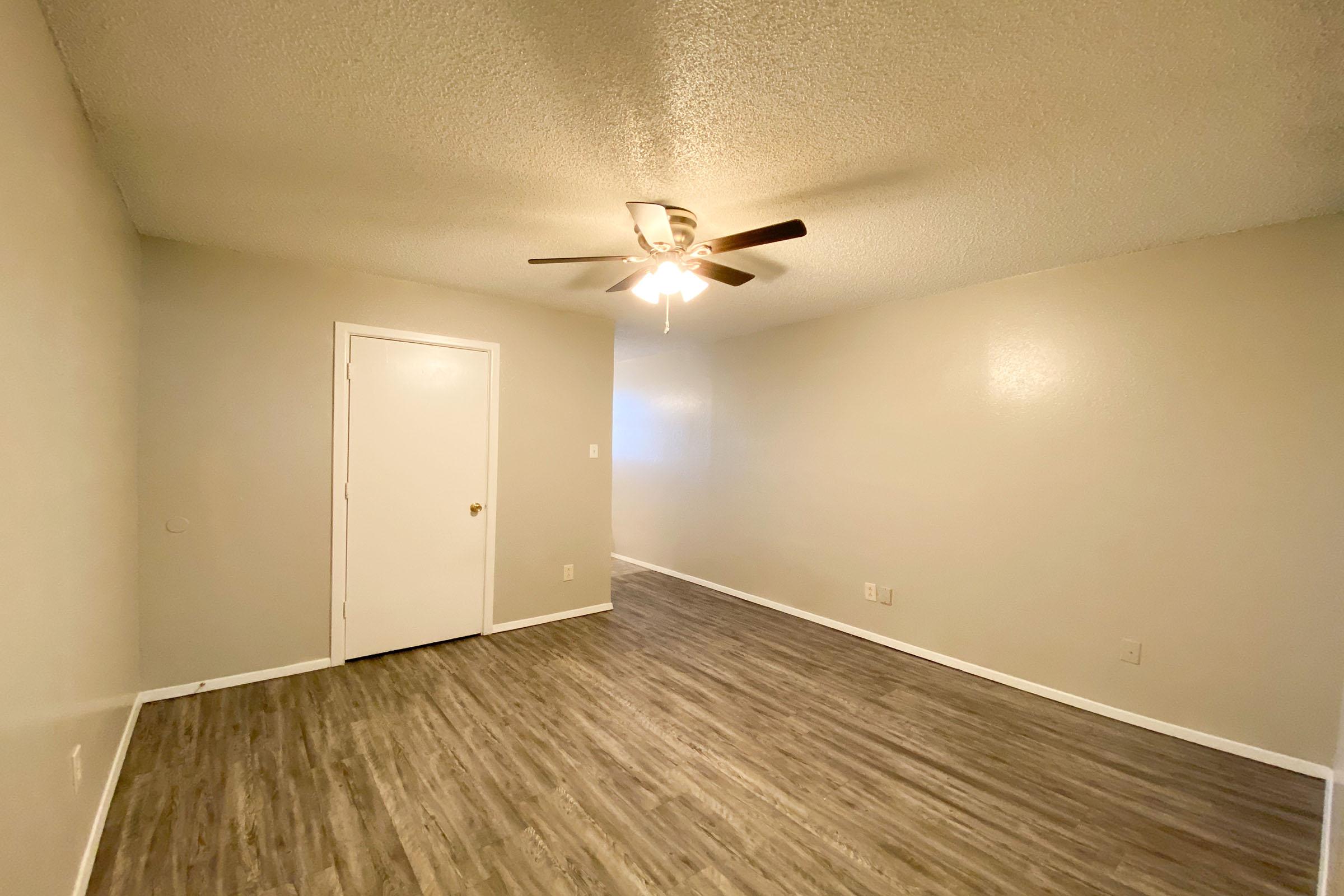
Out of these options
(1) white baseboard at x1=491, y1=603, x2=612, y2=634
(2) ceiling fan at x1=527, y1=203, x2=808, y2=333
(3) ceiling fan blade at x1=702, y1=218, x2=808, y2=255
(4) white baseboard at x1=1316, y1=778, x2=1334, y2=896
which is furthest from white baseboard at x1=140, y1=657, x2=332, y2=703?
(4) white baseboard at x1=1316, y1=778, x2=1334, y2=896

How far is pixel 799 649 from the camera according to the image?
354cm

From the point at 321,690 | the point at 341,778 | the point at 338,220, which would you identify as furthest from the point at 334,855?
the point at 338,220

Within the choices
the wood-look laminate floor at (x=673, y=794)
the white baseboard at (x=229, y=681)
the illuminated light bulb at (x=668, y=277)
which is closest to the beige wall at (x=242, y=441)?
the white baseboard at (x=229, y=681)

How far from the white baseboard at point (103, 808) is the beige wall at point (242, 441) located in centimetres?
43

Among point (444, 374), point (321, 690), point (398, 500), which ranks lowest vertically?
point (321, 690)

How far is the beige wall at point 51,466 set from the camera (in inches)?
43.9

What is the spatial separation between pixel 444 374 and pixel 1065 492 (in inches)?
149

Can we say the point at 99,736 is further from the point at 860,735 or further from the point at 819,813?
the point at 860,735

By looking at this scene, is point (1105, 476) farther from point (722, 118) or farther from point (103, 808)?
point (103, 808)

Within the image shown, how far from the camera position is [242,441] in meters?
2.85

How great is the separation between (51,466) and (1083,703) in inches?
169

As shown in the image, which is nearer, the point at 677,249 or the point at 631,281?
the point at 677,249

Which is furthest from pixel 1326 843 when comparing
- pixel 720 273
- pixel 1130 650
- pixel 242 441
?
pixel 242 441

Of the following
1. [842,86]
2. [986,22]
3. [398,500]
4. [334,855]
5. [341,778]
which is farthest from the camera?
[398,500]
